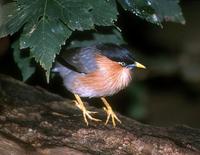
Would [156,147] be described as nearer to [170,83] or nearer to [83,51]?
[83,51]

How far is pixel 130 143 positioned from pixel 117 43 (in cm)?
132

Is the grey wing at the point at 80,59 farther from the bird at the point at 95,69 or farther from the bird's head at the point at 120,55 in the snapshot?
the bird's head at the point at 120,55

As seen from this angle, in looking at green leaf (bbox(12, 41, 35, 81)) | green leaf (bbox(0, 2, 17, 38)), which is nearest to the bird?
green leaf (bbox(12, 41, 35, 81))

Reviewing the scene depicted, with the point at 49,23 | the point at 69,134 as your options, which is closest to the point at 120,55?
the point at 69,134

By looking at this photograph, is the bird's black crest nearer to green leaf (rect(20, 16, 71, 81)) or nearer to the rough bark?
the rough bark

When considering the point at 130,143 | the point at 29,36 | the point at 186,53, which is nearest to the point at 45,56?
the point at 29,36

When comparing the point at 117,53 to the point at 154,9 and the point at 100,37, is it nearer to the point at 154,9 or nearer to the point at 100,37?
the point at 100,37

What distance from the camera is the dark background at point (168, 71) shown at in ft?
29.5

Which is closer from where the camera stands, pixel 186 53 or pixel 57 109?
pixel 57 109

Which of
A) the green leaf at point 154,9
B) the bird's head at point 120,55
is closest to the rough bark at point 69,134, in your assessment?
the bird's head at point 120,55

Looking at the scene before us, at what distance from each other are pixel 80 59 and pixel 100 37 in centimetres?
36

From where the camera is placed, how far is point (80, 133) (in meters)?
5.05

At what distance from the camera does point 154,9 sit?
5.25 m

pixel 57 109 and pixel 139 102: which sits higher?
pixel 57 109
